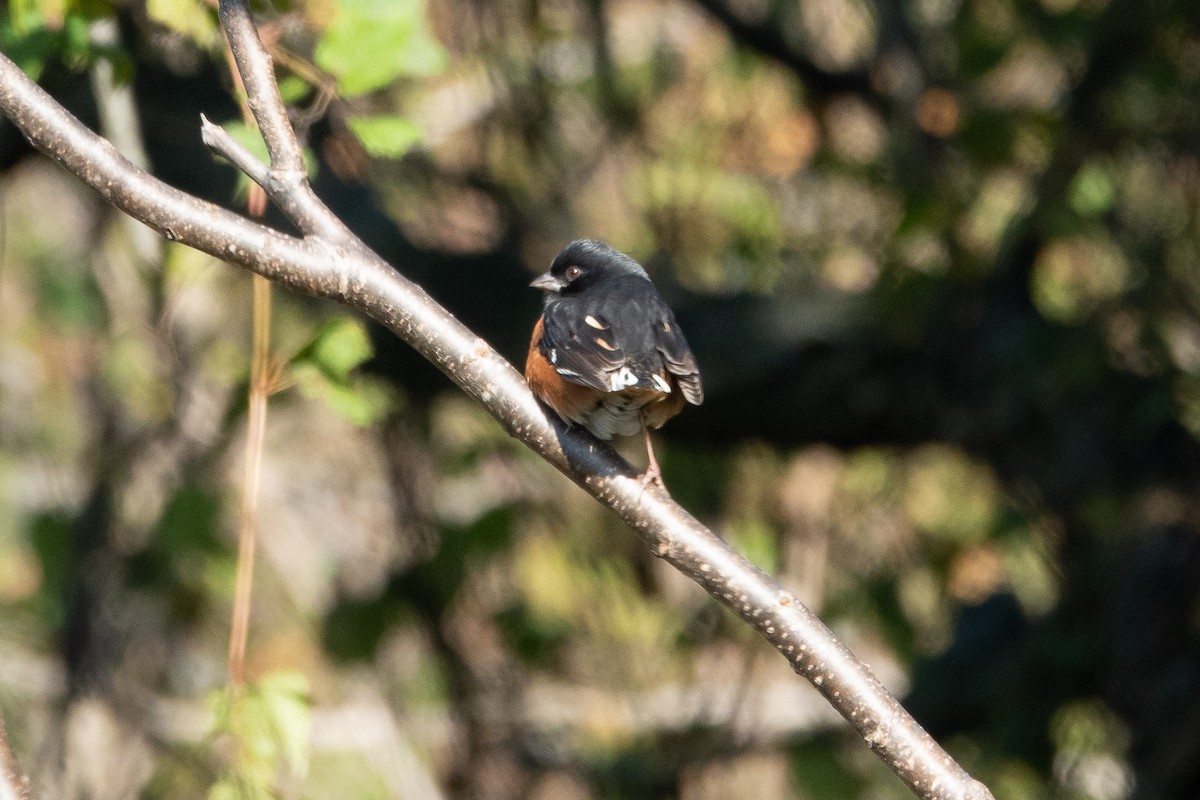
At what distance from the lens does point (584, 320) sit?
320cm

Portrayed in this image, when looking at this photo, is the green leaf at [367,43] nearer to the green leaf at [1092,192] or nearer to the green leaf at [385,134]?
the green leaf at [385,134]

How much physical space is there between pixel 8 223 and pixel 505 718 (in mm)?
4057

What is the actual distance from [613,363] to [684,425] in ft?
6.59

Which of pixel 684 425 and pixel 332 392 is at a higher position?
pixel 332 392

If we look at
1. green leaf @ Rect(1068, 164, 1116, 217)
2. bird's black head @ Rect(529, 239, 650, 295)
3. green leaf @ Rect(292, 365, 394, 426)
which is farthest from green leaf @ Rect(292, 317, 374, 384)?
green leaf @ Rect(1068, 164, 1116, 217)

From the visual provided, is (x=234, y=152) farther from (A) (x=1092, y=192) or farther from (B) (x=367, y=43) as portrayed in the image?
(A) (x=1092, y=192)

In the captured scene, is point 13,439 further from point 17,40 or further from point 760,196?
point 17,40

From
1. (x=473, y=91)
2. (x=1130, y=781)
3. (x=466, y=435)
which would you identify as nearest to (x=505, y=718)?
(x=466, y=435)

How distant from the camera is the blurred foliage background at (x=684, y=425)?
4789 mm

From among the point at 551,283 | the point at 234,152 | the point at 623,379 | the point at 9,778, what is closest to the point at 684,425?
the point at 551,283

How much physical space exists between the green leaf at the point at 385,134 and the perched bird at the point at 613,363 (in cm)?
65

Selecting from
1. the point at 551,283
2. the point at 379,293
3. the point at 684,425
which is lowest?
the point at 684,425

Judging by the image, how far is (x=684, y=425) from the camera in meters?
4.93

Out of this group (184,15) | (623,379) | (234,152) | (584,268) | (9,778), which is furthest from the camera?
(584,268)
